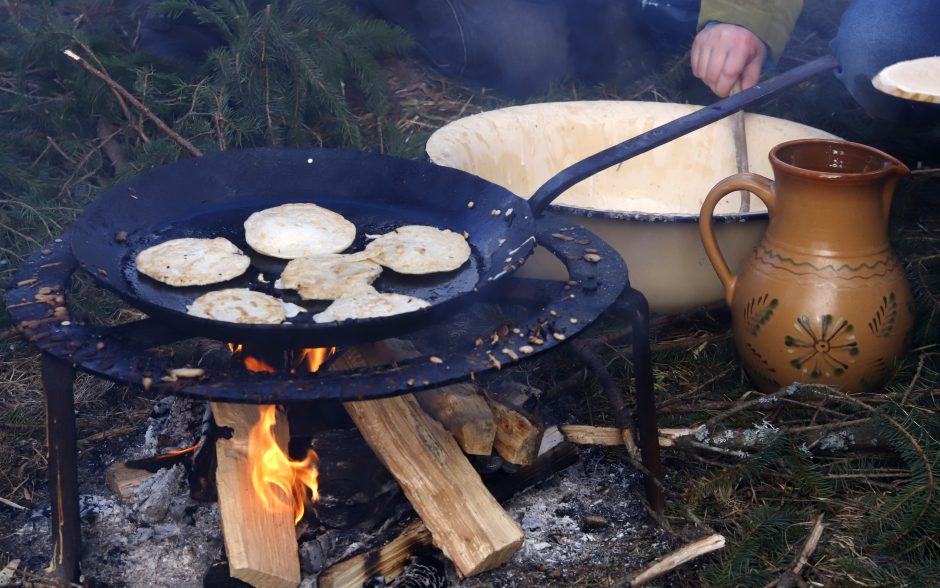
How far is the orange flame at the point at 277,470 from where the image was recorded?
2238 millimetres

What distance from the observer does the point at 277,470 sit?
7.48 ft

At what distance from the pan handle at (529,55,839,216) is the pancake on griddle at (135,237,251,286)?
2.97 ft

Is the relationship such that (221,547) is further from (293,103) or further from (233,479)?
(293,103)

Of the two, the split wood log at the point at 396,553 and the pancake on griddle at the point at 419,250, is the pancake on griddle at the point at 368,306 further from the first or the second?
the split wood log at the point at 396,553

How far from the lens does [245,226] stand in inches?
98.2

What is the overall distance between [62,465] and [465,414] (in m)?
1.04

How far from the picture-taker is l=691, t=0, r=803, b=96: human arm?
3.39 metres

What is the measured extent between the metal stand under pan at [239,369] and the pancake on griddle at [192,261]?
7.7 inches

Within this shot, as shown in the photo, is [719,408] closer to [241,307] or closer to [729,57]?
[729,57]

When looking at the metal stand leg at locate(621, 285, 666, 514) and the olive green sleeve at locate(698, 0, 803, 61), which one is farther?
the olive green sleeve at locate(698, 0, 803, 61)

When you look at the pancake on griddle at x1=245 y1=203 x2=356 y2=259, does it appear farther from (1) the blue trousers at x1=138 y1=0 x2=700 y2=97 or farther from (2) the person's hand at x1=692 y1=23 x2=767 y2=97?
(1) the blue trousers at x1=138 y1=0 x2=700 y2=97

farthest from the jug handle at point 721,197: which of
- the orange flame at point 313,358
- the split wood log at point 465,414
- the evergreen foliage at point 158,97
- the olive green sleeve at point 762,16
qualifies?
the evergreen foliage at point 158,97

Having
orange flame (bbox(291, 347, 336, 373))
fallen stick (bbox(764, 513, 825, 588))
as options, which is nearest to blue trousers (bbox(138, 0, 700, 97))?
orange flame (bbox(291, 347, 336, 373))

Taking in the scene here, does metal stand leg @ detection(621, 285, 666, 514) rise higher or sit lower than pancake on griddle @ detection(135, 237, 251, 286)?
lower
